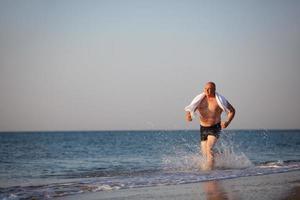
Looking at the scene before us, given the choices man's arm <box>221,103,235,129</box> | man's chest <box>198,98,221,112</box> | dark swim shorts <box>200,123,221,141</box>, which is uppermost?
man's chest <box>198,98,221,112</box>

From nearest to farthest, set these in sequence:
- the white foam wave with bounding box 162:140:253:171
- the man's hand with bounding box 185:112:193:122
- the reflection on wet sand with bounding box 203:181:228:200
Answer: the reflection on wet sand with bounding box 203:181:228:200
the man's hand with bounding box 185:112:193:122
the white foam wave with bounding box 162:140:253:171

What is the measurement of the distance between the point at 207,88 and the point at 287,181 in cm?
298

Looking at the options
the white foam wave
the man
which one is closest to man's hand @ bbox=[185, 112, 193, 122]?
the man

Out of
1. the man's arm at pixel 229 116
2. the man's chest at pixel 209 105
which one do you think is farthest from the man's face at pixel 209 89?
the man's arm at pixel 229 116

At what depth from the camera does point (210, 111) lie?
36.3 ft

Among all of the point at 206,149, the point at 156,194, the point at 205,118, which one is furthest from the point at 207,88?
the point at 156,194

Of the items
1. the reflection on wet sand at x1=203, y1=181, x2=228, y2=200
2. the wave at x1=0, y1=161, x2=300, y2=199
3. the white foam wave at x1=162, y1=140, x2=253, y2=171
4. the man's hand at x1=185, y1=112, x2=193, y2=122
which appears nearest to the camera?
the reflection on wet sand at x1=203, y1=181, x2=228, y2=200

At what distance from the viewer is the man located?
10.8 meters

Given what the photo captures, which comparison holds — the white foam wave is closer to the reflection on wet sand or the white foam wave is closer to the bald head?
the bald head

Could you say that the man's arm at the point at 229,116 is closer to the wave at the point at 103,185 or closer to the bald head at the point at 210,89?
the bald head at the point at 210,89

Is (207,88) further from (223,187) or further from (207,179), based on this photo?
(223,187)

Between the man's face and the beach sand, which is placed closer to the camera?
the beach sand

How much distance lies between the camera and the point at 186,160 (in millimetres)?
13992

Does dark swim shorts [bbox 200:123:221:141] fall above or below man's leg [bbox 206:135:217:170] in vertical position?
above
